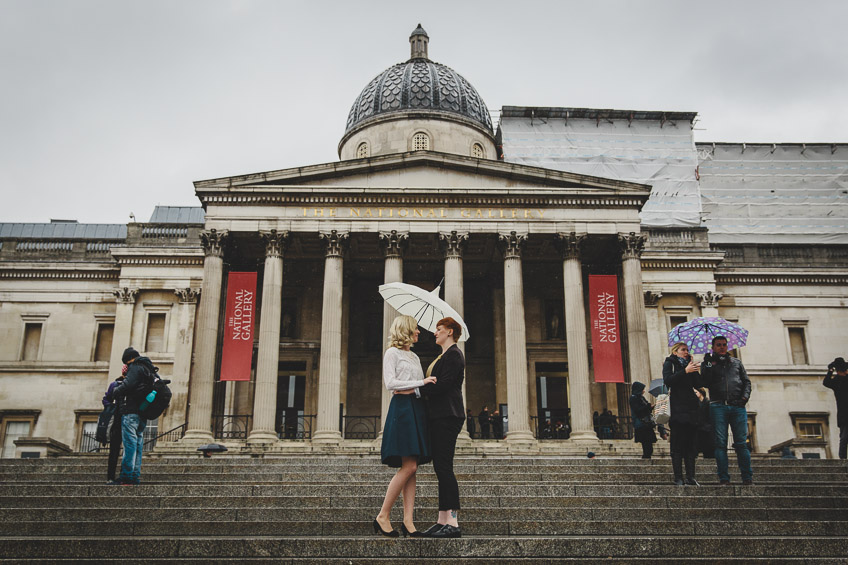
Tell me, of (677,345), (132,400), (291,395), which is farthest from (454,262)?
(132,400)

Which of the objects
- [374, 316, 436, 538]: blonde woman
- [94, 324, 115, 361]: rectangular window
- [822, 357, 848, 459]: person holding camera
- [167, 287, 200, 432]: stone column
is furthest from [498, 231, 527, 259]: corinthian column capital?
[374, 316, 436, 538]: blonde woman

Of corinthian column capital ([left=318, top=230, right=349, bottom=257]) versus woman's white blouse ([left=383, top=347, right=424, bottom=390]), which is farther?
corinthian column capital ([left=318, top=230, right=349, bottom=257])

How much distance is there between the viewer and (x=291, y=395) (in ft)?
104

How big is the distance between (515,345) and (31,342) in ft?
74.5

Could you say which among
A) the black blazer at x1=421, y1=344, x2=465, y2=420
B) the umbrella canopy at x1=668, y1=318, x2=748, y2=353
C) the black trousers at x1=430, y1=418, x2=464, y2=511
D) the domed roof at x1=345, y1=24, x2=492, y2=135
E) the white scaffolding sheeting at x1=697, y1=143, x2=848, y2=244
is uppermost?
the domed roof at x1=345, y1=24, x2=492, y2=135

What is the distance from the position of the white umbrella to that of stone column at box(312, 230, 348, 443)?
1585 cm

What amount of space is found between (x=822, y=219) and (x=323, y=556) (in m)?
39.5

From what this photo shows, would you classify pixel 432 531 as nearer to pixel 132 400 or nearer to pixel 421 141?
pixel 132 400

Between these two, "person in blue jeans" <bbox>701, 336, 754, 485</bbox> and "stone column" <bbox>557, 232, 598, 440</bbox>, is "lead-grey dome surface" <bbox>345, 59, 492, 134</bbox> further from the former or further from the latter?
"person in blue jeans" <bbox>701, 336, 754, 485</bbox>

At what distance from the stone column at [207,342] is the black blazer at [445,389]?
18239mm

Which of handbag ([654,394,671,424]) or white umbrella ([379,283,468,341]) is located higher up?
white umbrella ([379,283,468,341])

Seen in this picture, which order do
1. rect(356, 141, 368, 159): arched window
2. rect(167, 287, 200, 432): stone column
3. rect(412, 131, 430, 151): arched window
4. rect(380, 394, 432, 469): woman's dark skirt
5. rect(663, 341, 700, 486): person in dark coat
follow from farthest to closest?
rect(356, 141, 368, 159): arched window < rect(412, 131, 430, 151): arched window < rect(167, 287, 200, 432): stone column < rect(663, 341, 700, 486): person in dark coat < rect(380, 394, 432, 469): woman's dark skirt

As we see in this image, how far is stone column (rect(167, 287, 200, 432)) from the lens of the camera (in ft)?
95.4

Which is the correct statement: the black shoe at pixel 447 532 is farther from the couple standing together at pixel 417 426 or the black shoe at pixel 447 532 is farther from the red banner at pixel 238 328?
the red banner at pixel 238 328
